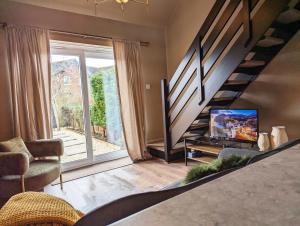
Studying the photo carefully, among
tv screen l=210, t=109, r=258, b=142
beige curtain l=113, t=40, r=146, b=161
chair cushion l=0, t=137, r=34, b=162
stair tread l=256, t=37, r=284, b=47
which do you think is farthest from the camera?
beige curtain l=113, t=40, r=146, b=161

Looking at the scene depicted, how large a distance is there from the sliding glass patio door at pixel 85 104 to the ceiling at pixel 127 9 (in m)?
0.57

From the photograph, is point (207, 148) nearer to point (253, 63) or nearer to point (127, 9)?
point (253, 63)

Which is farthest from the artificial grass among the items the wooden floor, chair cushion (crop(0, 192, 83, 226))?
the wooden floor

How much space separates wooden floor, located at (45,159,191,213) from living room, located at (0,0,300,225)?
0.05ft

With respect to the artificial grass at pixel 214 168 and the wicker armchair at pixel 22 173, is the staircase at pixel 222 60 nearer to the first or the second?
the artificial grass at pixel 214 168

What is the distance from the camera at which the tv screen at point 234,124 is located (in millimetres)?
2945

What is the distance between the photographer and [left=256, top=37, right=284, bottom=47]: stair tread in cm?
268

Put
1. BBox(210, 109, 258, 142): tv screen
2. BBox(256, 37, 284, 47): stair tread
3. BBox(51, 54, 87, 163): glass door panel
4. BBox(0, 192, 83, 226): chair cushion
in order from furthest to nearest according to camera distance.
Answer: BBox(51, 54, 87, 163): glass door panel → BBox(210, 109, 258, 142): tv screen → BBox(256, 37, 284, 47): stair tread → BBox(0, 192, 83, 226): chair cushion

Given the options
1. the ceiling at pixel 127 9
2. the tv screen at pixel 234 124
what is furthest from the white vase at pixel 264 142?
the ceiling at pixel 127 9

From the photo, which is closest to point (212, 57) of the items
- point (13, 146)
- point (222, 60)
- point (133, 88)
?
point (222, 60)

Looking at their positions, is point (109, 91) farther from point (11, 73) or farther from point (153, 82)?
point (11, 73)

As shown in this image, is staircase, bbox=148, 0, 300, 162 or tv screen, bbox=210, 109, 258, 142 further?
tv screen, bbox=210, 109, 258, 142

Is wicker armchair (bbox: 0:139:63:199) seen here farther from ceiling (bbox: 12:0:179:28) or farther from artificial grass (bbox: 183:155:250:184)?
ceiling (bbox: 12:0:179:28)

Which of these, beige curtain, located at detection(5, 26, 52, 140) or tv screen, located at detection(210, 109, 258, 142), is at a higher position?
beige curtain, located at detection(5, 26, 52, 140)
